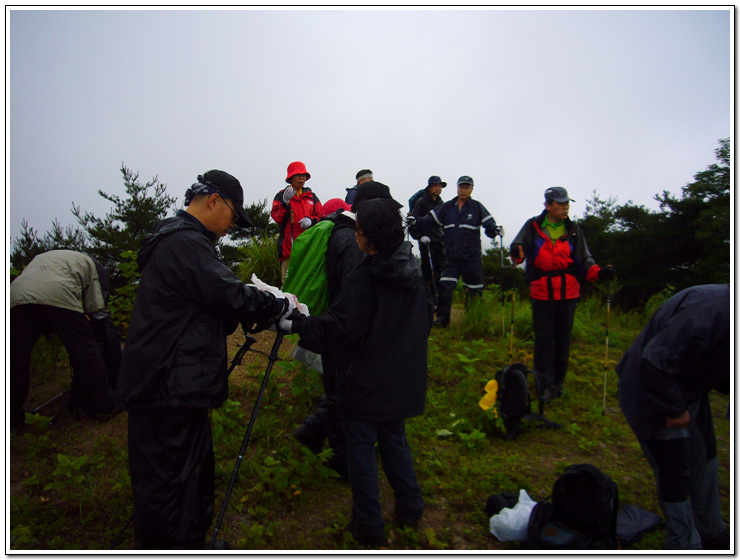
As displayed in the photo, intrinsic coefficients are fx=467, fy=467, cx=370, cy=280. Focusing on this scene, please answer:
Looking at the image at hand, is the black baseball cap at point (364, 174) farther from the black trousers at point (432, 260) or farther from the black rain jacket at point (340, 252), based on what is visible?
the black rain jacket at point (340, 252)

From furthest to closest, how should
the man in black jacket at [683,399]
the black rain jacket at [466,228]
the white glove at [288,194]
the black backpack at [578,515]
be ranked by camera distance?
the black rain jacket at [466,228], the white glove at [288,194], the black backpack at [578,515], the man in black jacket at [683,399]

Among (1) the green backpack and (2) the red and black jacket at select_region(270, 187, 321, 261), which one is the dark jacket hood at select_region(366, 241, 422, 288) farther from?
(2) the red and black jacket at select_region(270, 187, 321, 261)

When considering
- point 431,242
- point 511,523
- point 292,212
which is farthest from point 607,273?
point 292,212

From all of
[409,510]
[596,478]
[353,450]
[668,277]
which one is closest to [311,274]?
[353,450]

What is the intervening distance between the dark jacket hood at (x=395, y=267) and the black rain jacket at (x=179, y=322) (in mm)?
670

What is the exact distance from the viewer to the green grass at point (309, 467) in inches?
117

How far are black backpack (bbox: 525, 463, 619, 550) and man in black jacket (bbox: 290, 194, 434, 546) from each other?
3.11 feet

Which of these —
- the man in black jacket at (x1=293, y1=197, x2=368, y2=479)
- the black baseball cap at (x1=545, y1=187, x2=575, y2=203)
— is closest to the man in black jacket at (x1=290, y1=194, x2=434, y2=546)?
the man in black jacket at (x1=293, y1=197, x2=368, y2=479)

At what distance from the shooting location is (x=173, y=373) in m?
2.23

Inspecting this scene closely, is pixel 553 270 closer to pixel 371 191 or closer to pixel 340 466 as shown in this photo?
pixel 371 191

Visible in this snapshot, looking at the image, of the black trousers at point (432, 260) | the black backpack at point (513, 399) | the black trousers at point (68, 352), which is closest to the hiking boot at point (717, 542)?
the black backpack at point (513, 399)

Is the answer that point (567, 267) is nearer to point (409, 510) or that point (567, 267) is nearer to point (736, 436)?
point (736, 436)

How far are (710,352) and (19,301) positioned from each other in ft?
16.6

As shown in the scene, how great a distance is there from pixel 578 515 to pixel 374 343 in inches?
62.7
